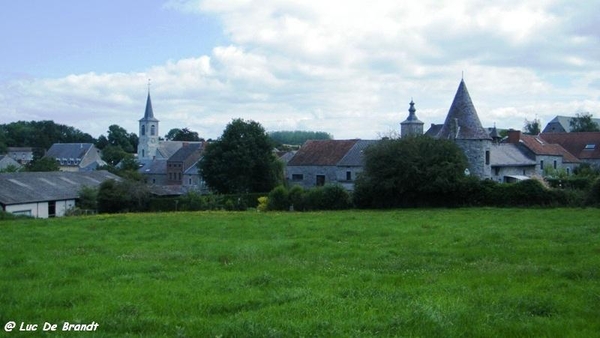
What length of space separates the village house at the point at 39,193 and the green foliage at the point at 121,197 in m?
3.94

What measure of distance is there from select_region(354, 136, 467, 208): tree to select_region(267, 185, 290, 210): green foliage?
5.42 meters

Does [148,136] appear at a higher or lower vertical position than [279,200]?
higher

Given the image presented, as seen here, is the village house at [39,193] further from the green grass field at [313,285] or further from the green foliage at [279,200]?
the green grass field at [313,285]

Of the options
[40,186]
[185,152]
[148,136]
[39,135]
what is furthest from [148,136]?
[40,186]

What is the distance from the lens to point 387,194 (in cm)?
4550

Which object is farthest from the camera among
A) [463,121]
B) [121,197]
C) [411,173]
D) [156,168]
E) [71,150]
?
[71,150]

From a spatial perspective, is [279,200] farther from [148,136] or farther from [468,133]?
[148,136]

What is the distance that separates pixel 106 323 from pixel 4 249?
10.9 m

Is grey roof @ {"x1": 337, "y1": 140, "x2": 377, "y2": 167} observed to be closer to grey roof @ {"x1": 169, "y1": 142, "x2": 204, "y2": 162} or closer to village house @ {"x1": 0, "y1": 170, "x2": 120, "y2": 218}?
village house @ {"x1": 0, "y1": 170, "x2": 120, "y2": 218}

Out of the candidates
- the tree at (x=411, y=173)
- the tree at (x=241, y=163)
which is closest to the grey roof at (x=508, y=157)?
the tree at (x=411, y=173)

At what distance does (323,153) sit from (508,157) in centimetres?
2064

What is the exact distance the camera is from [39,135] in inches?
6319

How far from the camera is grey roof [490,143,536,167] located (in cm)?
6294

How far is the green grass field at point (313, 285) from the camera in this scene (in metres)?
8.34
